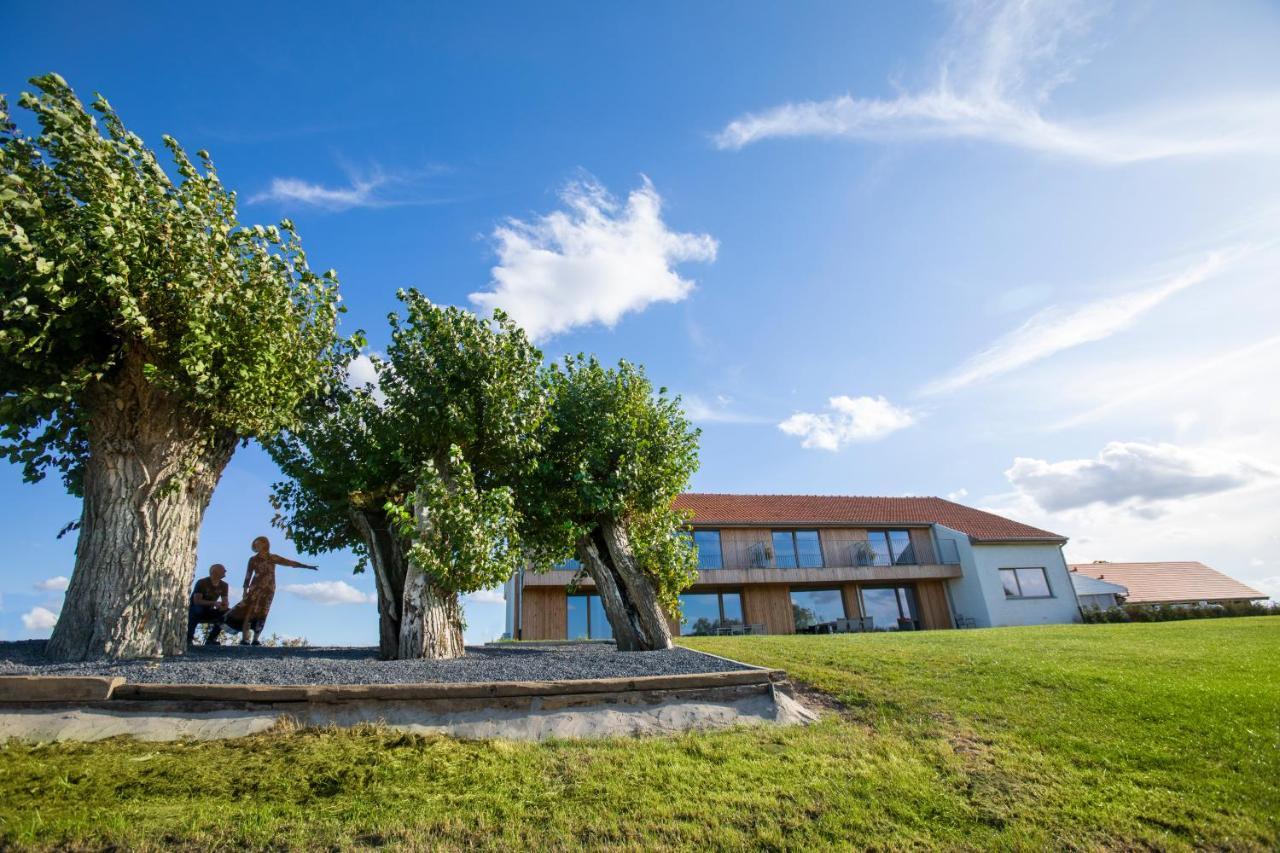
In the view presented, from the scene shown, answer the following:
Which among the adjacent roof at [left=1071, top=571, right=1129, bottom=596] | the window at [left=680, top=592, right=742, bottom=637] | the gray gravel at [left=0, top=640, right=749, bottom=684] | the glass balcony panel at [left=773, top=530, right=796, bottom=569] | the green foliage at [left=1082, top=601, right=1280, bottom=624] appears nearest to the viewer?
the gray gravel at [left=0, top=640, right=749, bottom=684]

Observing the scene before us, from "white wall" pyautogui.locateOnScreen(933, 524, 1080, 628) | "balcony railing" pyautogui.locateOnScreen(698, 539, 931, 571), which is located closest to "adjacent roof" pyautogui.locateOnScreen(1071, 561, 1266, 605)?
"white wall" pyautogui.locateOnScreen(933, 524, 1080, 628)

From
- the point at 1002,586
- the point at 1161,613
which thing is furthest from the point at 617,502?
the point at 1161,613

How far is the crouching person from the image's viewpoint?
36.7 ft

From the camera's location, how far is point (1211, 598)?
3403cm

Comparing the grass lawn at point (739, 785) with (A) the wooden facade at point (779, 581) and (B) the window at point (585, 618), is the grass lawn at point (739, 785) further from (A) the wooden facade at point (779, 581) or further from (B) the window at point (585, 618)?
(B) the window at point (585, 618)

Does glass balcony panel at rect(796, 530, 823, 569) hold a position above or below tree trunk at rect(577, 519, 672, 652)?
above

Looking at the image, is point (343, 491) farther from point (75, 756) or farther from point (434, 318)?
point (75, 756)

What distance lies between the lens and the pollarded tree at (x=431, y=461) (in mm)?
9156

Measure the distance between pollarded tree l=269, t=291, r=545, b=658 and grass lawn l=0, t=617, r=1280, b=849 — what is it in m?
3.80

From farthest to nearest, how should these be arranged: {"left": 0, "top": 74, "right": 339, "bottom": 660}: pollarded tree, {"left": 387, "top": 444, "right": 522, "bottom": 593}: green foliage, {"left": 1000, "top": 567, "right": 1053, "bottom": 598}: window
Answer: {"left": 1000, "top": 567, "right": 1053, "bottom": 598}: window < {"left": 387, "top": 444, "right": 522, "bottom": 593}: green foliage < {"left": 0, "top": 74, "right": 339, "bottom": 660}: pollarded tree

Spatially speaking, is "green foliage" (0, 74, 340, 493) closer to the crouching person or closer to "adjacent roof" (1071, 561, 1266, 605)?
the crouching person

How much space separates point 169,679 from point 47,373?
502cm

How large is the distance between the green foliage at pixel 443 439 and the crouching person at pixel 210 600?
7.72ft

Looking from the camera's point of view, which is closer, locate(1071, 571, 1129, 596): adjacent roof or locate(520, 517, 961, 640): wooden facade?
locate(520, 517, 961, 640): wooden facade
